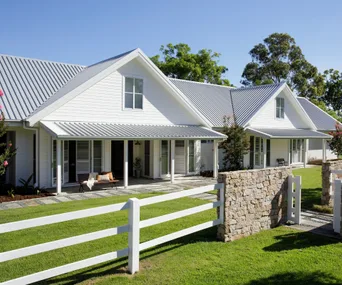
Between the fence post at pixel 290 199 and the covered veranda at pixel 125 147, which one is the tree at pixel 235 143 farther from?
the fence post at pixel 290 199

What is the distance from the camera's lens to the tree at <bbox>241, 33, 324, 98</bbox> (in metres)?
48.9

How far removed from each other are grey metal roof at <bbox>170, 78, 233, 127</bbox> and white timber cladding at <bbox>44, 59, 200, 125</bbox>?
11.9 feet

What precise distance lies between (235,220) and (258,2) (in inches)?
386

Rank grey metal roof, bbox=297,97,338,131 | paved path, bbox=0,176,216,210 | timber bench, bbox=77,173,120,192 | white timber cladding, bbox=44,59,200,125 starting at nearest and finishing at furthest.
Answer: paved path, bbox=0,176,216,210, timber bench, bbox=77,173,120,192, white timber cladding, bbox=44,59,200,125, grey metal roof, bbox=297,97,338,131

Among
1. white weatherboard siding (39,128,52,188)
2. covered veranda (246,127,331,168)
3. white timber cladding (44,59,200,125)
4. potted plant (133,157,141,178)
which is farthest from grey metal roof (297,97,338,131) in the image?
white weatherboard siding (39,128,52,188)

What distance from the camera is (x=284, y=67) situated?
49.2 meters

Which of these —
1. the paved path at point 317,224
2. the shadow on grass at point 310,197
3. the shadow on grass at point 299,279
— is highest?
the shadow on grass at point 310,197

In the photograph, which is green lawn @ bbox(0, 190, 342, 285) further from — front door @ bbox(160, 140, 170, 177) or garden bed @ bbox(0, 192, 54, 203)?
front door @ bbox(160, 140, 170, 177)

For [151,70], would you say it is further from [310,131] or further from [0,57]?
[310,131]

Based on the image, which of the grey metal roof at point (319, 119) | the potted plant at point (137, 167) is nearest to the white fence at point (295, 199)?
the potted plant at point (137, 167)

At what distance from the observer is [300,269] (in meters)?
5.57

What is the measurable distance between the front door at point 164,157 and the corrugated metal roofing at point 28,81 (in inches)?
256

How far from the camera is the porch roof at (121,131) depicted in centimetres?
1309

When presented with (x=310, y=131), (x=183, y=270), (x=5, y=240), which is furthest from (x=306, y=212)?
(x=310, y=131)
